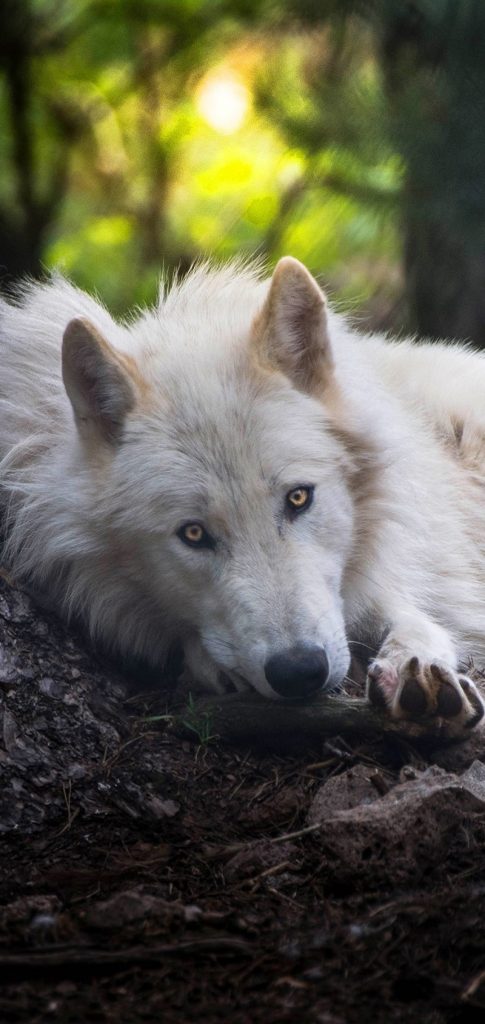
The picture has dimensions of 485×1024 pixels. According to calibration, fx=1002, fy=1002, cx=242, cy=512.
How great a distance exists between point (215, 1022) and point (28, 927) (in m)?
0.60

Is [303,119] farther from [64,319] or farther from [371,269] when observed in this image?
[371,269]

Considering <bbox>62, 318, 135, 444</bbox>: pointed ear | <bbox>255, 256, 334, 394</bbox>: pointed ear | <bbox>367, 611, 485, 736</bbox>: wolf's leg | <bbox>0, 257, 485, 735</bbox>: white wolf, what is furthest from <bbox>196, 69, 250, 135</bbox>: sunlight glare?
<bbox>367, 611, 485, 736</bbox>: wolf's leg

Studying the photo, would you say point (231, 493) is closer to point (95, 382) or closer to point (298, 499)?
point (298, 499)

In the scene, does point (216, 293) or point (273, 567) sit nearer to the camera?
point (273, 567)

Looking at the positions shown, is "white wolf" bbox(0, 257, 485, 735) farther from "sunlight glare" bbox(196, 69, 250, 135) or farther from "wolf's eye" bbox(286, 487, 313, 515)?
"sunlight glare" bbox(196, 69, 250, 135)

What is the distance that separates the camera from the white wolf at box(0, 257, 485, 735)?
345 cm

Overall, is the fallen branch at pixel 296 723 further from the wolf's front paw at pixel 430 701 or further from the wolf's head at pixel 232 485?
the wolf's head at pixel 232 485

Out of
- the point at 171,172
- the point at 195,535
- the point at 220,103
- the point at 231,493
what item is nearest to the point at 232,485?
the point at 231,493

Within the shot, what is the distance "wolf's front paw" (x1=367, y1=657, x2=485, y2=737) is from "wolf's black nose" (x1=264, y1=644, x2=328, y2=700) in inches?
11.3

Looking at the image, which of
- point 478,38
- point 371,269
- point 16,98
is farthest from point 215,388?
point 16,98

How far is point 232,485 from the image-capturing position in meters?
3.50

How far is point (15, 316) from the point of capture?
4410 mm

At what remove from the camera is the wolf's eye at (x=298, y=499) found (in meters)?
3.56

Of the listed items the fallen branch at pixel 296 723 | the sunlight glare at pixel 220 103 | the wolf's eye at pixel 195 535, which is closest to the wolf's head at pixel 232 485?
the wolf's eye at pixel 195 535
